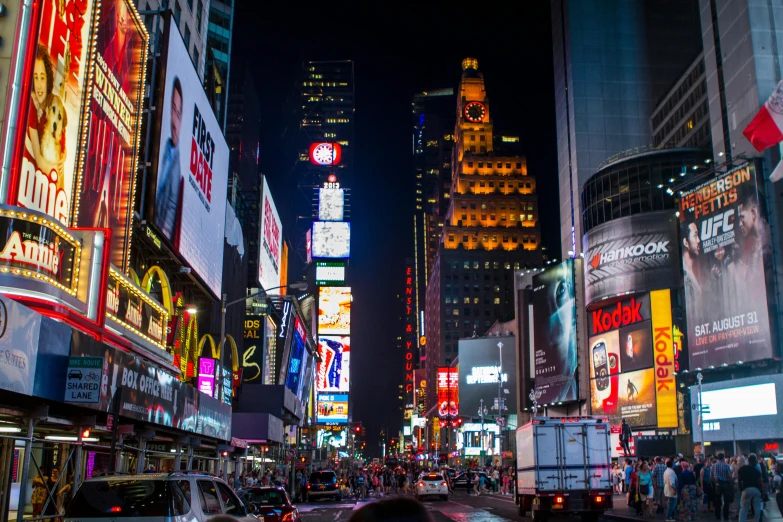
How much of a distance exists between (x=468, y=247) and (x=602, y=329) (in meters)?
90.9

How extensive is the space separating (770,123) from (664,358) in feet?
113

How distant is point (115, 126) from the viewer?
27.6m

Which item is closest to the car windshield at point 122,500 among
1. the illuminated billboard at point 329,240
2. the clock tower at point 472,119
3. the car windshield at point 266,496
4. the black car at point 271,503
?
the black car at point 271,503

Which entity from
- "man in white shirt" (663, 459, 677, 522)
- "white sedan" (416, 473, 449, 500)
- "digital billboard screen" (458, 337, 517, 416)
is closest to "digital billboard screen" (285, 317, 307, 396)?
"white sedan" (416, 473, 449, 500)

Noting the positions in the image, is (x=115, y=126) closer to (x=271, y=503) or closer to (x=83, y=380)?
(x=83, y=380)

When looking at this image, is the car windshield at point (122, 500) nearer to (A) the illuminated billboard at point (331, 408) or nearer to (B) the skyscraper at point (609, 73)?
(B) the skyscraper at point (609, 73)

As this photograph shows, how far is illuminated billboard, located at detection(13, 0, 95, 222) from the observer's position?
2016 cm

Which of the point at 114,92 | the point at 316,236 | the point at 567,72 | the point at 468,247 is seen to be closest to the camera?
the point at 114,92

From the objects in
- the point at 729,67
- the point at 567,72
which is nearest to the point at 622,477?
the point at 729,67

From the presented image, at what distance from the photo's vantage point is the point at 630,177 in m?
78.3

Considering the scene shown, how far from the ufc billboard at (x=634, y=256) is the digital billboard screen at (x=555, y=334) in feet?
30.2

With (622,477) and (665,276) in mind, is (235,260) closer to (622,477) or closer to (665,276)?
(622,477)

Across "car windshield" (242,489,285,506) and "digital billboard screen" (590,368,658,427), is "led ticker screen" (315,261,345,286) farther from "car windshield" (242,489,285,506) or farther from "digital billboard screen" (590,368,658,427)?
"car windshield" (242,489,285,506)

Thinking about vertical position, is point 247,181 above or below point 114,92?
above
